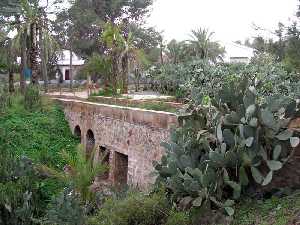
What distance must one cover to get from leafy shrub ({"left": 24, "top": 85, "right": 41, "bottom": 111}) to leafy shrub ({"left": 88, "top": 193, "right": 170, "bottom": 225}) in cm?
1327

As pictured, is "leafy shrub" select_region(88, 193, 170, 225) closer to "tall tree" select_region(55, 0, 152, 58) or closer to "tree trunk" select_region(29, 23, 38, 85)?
"tree trunk" select_region(29, 23, 38, 85)

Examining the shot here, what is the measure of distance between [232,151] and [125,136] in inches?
270

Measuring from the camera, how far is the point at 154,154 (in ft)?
35.8

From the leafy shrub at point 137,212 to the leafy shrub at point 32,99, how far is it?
522 inches

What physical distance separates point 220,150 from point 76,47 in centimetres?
3493

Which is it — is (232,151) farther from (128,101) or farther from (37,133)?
(37,133)

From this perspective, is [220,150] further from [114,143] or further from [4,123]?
[4,123]

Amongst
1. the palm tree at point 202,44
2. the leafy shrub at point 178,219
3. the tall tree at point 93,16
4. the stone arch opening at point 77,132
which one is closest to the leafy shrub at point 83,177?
the leafy shrub at point 178,219

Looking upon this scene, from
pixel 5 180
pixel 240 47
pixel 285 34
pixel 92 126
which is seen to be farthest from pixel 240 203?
pixel 240 47

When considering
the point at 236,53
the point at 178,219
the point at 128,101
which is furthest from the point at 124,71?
the point at 236,53

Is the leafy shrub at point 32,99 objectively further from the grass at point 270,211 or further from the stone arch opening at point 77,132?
the grass at point 270,211

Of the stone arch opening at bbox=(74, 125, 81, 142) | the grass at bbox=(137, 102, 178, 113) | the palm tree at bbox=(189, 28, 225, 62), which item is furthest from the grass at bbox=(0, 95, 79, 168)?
the palm tree at bbox=(189, 28, 225, 62)

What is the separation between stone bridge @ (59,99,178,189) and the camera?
1080cm

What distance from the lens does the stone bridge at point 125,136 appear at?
425 inches
